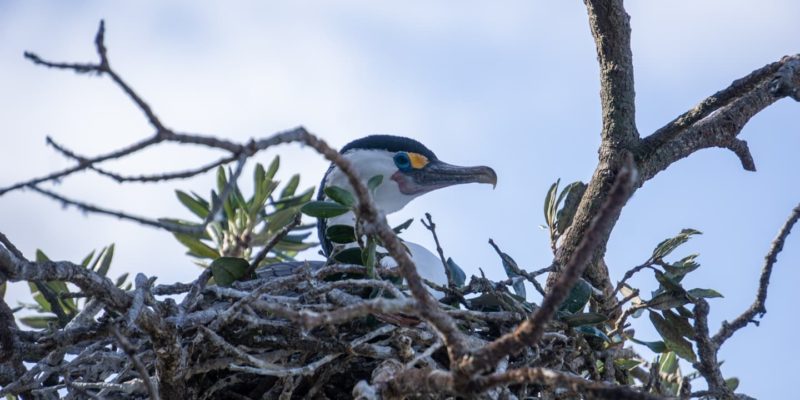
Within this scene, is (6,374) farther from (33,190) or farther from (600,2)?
(600,2)

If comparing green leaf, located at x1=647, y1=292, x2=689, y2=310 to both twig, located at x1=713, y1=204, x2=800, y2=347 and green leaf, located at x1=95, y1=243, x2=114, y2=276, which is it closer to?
twig, located at x1=713, y1=204, x2=800, y2=347

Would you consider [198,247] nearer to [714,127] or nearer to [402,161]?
[402,161]

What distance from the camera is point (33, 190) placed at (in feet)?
6.82

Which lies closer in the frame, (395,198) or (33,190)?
(33,190)

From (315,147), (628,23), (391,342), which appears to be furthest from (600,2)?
(315,147)

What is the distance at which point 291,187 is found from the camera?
17.6 feet

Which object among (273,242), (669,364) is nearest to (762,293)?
(669,364)

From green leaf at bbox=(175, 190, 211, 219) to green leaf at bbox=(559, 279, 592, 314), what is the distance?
2353 mm

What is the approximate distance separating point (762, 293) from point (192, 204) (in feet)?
10.0

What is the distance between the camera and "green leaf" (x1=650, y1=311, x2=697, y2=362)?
3.79 m

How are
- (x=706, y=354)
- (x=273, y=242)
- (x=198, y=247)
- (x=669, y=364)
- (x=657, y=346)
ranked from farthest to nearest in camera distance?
(x=198, y=247) < (x=669, y=364) < (x=657, y=346) < (x=273, y=242) < (x=706, y=354)

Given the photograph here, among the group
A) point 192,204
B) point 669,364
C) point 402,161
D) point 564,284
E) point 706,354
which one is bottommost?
point 564,284

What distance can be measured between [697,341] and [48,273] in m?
2.22

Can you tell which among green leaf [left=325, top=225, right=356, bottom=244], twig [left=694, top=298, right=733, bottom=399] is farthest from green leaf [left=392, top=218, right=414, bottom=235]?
twig [left=694, top=298, right=733, bottom=399]
